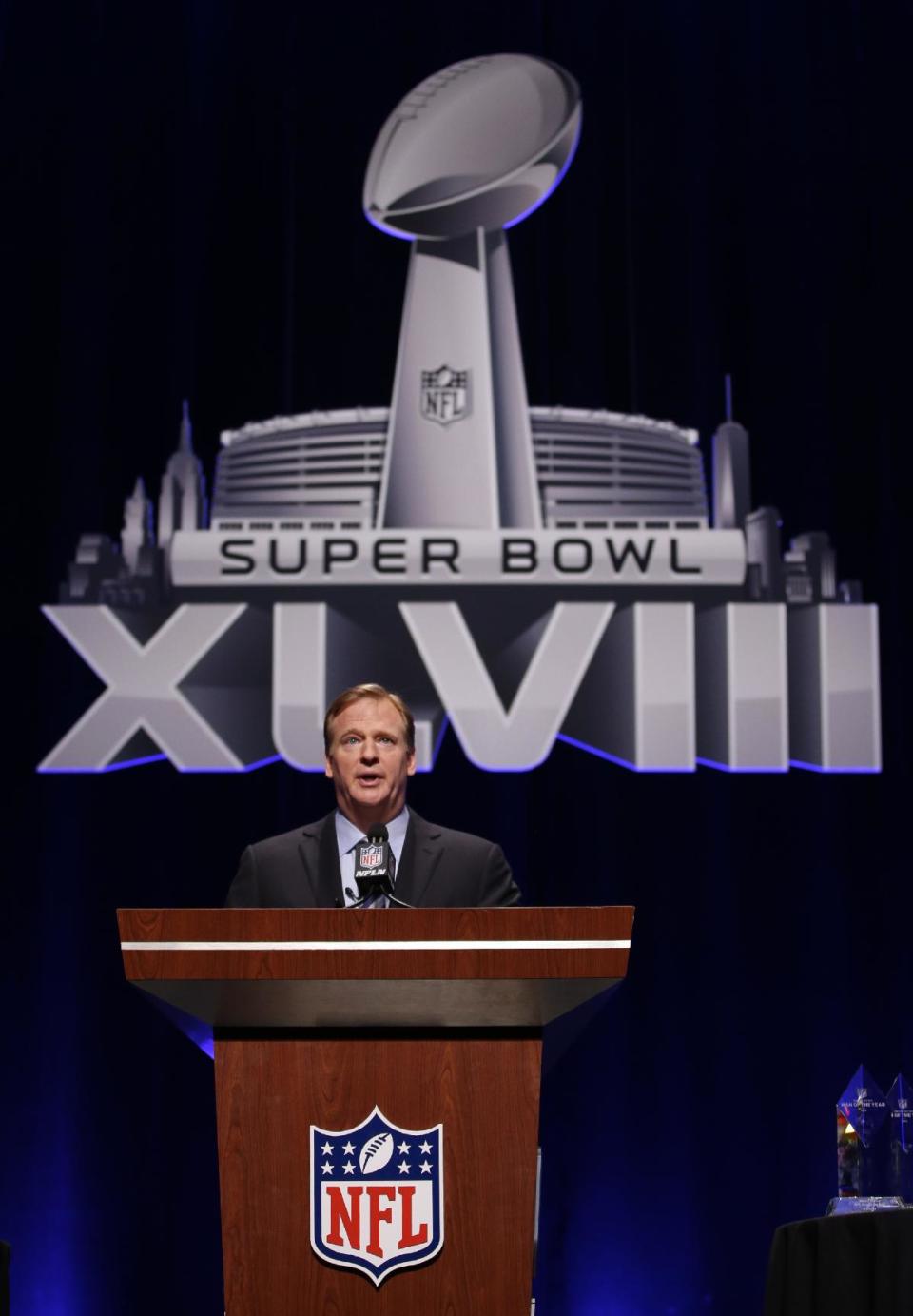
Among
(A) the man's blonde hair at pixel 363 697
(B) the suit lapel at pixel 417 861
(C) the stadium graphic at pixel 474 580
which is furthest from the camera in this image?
(C) the stadium graphic at pixel 474 580

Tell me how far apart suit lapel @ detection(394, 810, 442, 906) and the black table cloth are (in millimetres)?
748

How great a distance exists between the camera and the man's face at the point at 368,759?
233cm

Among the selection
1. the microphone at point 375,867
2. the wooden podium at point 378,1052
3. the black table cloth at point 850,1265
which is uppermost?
the microphone at point 375,867

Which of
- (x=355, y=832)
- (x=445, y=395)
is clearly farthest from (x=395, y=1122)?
(x=445, y=395)

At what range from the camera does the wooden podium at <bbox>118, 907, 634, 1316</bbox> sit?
1.67m

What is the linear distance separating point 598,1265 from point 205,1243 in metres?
1.08

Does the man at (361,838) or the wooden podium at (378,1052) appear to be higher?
the man at (361,838)

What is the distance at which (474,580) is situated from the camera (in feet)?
14.2

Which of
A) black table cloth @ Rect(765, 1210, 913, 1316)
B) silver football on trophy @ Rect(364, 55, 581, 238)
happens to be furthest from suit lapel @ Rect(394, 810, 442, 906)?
silver football on trophy @ Rect(364, 55, 581, 238)

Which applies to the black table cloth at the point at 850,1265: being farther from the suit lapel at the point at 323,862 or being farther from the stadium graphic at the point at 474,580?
the stadium graphic at the point at 474,580

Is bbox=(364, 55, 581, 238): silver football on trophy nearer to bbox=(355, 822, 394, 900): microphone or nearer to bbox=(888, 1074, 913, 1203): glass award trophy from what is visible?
bbox=(888, 1074, 913, 1203): glass award trophy

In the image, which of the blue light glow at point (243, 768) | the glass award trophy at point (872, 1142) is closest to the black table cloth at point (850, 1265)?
the glass award trophy at point (872, 1142)

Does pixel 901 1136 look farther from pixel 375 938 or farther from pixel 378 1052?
pixel 375 938

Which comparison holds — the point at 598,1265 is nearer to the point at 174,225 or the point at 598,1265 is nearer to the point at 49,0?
the point at 174,225
